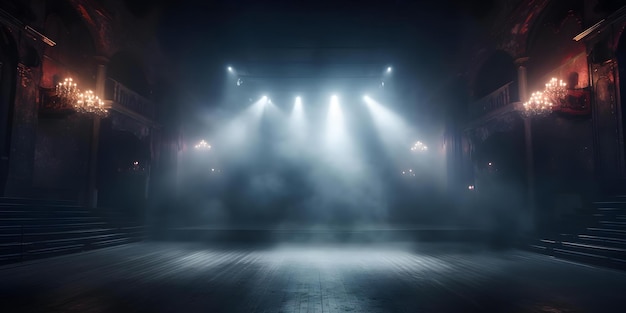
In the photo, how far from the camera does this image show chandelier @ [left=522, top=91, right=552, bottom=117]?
8922mm

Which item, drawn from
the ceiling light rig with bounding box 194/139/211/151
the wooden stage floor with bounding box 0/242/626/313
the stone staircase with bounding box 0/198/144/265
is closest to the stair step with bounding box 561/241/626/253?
the wooden stage floor with bounding box 0/242/626/313

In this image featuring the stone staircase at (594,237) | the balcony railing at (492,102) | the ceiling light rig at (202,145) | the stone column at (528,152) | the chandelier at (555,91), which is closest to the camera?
the stone staircase at (594,237)

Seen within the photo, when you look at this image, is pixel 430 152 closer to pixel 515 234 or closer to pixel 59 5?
pixel 515 234

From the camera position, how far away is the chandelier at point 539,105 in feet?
29.3

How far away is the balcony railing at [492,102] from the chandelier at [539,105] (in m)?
1.94

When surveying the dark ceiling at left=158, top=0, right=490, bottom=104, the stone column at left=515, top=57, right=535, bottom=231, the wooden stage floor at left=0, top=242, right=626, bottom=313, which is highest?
the dark ceiling at left=158, top=0, right=490, bottom=104

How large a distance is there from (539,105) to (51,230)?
1183 cm

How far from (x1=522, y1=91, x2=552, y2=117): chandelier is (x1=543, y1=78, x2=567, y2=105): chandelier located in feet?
0.30

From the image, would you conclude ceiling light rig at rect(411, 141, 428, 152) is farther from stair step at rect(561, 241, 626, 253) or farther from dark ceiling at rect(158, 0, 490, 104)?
stair step at rect(561, 241, 626, 253)

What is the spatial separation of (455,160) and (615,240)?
7536 mm

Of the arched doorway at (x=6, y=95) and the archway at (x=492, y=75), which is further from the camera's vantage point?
the archway at (x=492, y=75)

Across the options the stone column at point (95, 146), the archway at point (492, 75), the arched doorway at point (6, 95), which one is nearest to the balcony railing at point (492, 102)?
the archway at point (492, 75)

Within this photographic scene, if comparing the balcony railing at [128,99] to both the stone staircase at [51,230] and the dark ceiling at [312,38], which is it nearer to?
the dark ceiling at [312,38]

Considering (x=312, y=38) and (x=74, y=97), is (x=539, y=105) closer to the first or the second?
(x=312, y=38)
